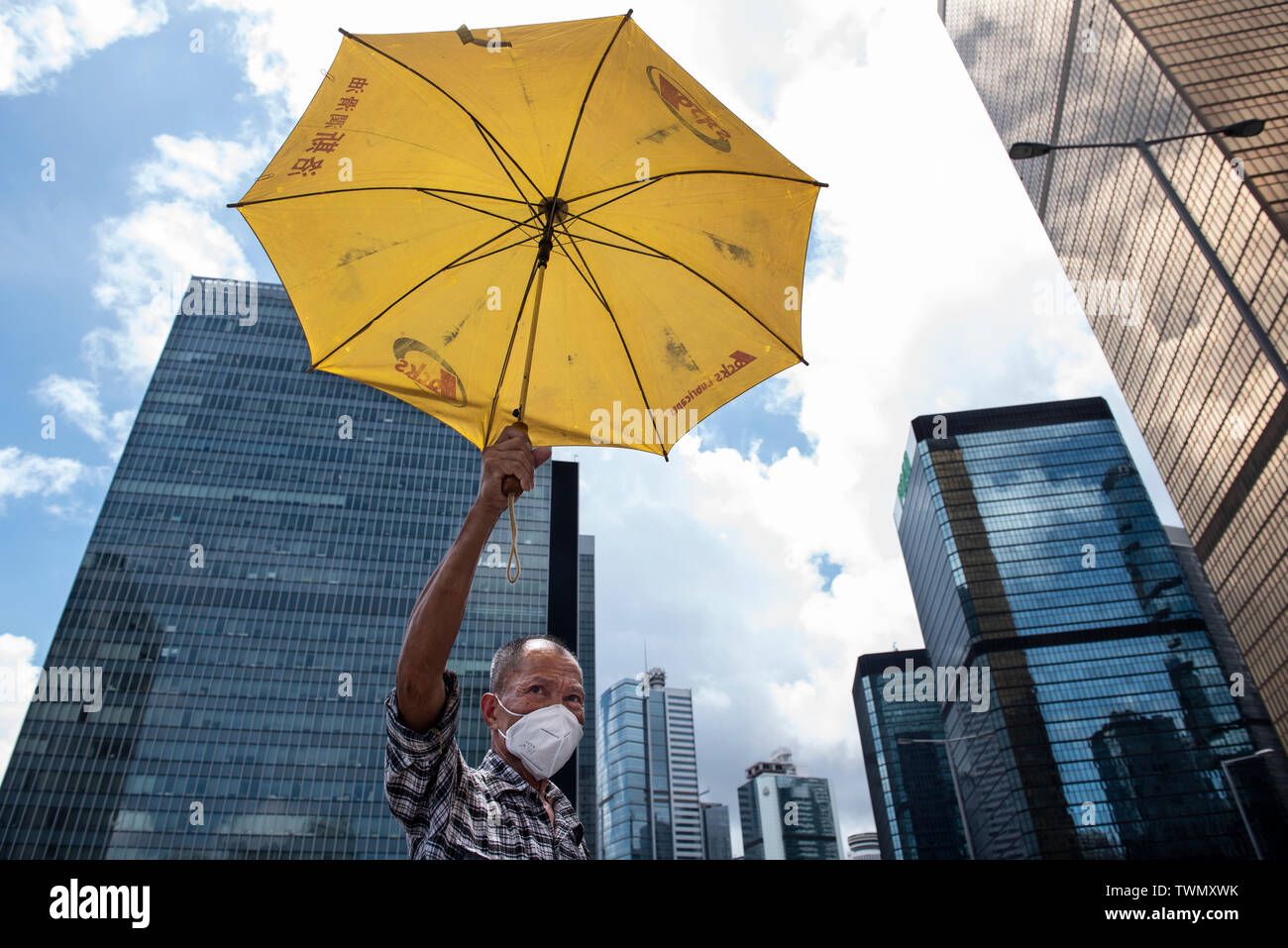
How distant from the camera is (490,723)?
341 centimetres

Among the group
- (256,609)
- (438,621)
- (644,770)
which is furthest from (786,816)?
(438,621)

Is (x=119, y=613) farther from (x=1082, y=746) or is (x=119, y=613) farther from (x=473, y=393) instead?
(x=1082, y=746)

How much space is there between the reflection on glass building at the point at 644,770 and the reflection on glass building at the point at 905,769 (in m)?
39.7

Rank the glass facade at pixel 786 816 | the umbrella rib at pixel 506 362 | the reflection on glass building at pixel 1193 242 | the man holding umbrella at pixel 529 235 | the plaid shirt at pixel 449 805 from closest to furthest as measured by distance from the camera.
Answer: the plaid shirt at pixel 449 805, the umbrella rib at pixel 506 362, the man holding umbrella at pixel 529 235, the reflection on glass building at pixel 1193 242, the glass facade at pixel 786 816

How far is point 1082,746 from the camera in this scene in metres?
86.7

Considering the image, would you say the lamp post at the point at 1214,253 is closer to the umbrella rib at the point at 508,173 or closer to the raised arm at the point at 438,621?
the umbrella rib at the point at 508,173

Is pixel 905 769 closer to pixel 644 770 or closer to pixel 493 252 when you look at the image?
pixel 644 770

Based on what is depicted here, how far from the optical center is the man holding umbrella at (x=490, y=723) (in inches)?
93.7

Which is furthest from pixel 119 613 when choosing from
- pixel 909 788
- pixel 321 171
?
pixel 909 788

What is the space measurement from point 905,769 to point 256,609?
371 feet

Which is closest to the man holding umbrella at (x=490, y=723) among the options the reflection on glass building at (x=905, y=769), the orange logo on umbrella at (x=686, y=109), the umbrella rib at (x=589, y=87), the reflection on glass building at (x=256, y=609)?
the umbrella rib at (x=589, y=87)

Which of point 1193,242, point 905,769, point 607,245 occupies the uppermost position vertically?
point 1193,242
